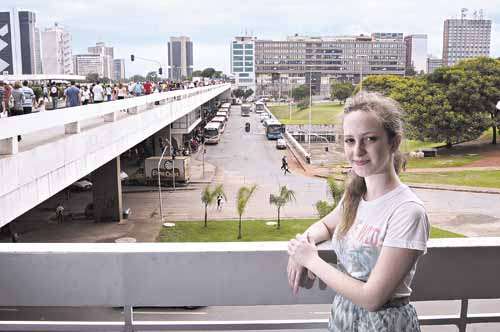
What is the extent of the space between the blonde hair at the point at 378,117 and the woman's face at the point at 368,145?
16 mm

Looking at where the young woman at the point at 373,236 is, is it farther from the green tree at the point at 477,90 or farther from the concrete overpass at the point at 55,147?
the green tree at the point at 477,90

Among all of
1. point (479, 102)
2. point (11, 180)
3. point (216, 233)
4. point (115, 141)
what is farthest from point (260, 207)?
point (479, 102)

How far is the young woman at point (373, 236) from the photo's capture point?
1484 mm

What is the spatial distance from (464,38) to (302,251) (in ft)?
483

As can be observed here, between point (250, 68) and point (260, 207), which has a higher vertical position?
point (250, 68)

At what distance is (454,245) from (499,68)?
3909 cm

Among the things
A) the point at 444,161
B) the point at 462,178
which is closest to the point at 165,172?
the point at 462,178

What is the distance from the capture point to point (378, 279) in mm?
1484

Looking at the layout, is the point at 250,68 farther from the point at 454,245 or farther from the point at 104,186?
the point at 454,245

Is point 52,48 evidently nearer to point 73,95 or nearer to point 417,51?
point 73,95

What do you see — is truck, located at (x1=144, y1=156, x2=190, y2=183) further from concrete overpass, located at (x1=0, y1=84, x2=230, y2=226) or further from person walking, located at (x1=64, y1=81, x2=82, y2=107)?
person walking, located at (x1=64, y1=81, x2=82, y2=107)

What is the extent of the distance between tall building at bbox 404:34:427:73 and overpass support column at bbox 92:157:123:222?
12463 centimetres

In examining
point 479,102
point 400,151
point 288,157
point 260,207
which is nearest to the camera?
point 400,151

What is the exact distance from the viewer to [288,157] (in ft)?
128
